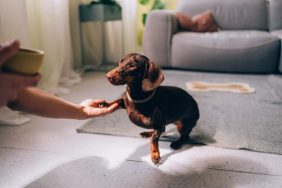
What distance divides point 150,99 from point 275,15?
7.68 feet

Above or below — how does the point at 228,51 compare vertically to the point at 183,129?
above

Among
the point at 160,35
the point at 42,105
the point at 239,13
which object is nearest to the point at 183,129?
the point at 42,105

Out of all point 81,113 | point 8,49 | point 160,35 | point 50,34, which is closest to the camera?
point 8,49

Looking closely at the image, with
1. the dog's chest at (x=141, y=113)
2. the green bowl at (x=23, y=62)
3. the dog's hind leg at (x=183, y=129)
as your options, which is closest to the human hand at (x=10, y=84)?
the green bowl at (x=23, y=62)

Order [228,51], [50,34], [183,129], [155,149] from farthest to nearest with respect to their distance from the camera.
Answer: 1. [228,51]
2. [50,34]
3. [183,129]
4. [155,149]

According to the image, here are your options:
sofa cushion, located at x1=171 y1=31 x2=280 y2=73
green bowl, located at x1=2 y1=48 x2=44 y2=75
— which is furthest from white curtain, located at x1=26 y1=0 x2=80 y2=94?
green bowl, located at x1=2 y1=48 x2=44 y2=75

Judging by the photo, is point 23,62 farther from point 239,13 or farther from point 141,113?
point 239,13

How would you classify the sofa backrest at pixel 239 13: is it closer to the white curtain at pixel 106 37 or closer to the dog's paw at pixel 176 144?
the white curtain at pixel 106 37

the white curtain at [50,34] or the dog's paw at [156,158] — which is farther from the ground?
the white curtain at [50,34]

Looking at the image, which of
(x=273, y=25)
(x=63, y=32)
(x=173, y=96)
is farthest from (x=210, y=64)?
(x=173, y=96)

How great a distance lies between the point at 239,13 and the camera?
2.96 metres

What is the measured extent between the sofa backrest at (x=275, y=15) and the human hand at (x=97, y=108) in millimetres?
2361

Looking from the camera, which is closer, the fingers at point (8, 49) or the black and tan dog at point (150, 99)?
the fingers at point (8, 49)

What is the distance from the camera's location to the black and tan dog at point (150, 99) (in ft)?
3.22
